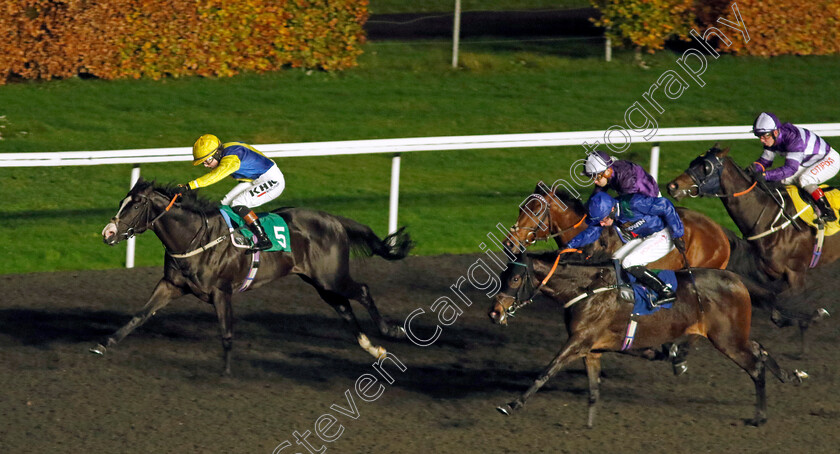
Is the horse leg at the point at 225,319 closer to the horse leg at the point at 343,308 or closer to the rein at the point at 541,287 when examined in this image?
the horse leg at the point at 343,308

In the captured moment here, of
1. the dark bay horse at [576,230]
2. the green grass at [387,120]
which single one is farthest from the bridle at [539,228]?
the green grass at [387,120]

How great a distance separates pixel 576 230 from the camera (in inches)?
283

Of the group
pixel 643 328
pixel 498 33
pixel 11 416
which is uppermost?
pixel 643 328

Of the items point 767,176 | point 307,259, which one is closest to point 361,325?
point 307,259

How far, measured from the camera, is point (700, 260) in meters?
7.30

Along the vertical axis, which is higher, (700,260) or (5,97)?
(700,260)

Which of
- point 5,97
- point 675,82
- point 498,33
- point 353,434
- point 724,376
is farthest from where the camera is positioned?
point 498,33

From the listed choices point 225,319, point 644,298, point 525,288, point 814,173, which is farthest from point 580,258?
point 814,173

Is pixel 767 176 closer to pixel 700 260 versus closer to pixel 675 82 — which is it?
pixel 700 260

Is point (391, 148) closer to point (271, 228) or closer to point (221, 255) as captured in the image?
point (271, 228)

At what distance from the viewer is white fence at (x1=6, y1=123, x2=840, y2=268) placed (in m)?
8.52

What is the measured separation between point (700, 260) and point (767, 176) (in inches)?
36.4

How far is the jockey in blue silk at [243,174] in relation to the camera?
6.86m

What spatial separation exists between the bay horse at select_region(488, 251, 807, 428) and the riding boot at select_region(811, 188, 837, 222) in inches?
70.1
